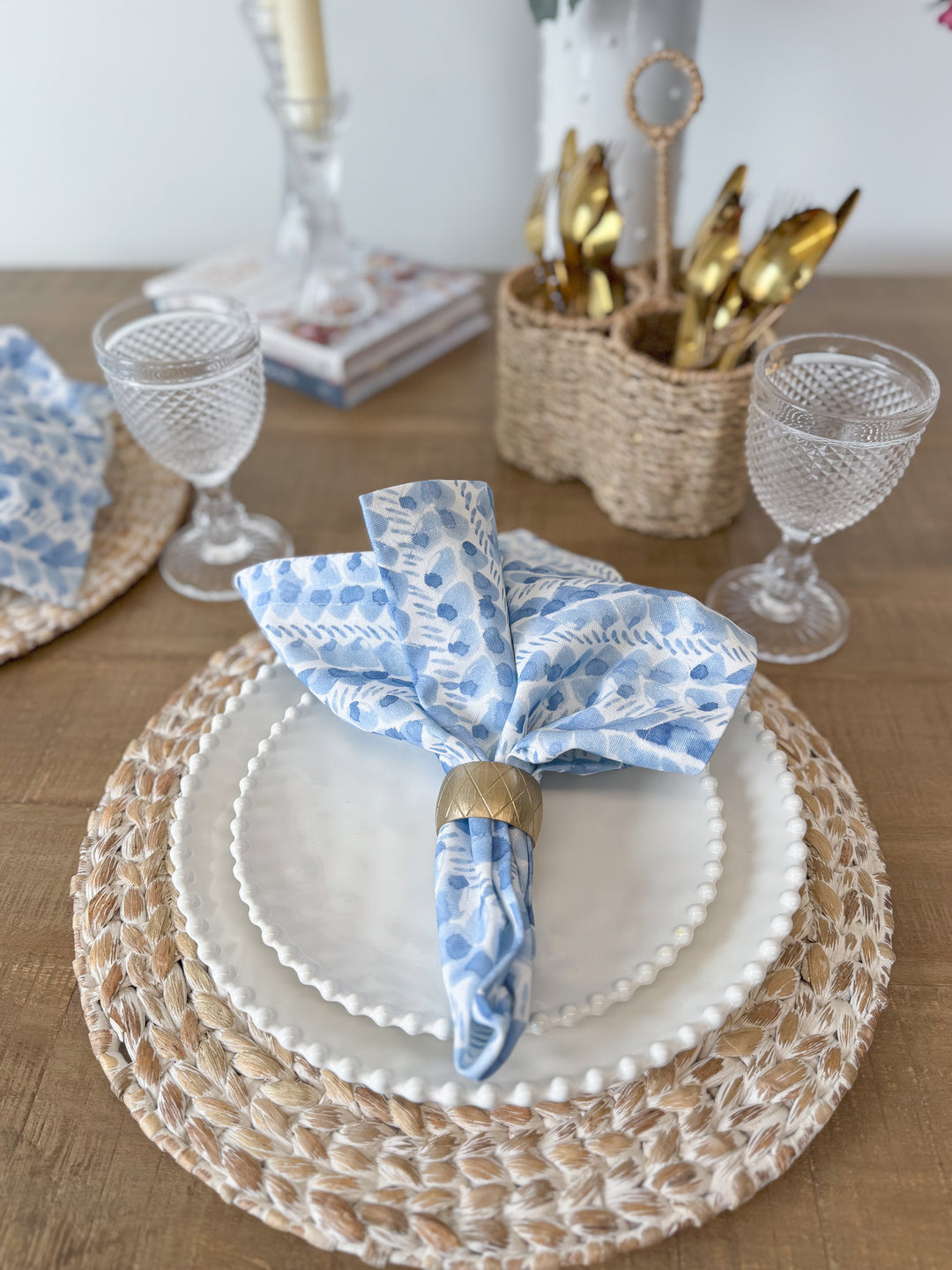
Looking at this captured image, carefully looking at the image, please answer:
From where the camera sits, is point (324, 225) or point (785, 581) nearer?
point (785, 581)

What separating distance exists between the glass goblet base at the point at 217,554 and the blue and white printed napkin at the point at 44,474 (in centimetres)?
5

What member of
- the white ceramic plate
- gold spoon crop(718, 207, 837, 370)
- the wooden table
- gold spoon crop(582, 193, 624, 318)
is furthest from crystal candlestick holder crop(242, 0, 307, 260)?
the white ceramic plate

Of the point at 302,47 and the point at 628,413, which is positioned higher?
the point at 302,47

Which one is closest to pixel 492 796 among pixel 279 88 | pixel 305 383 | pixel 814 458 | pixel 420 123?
pixel 814 458

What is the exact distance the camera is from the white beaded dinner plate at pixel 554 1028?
32cm

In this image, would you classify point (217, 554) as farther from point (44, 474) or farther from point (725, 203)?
point (725, 203)

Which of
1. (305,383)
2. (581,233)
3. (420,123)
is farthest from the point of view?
(420,123)

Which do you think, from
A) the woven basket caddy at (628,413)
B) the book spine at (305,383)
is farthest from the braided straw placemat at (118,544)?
the woven basket caddy at (628,413)

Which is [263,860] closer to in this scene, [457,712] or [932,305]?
[457,712]

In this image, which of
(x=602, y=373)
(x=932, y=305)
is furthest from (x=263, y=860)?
(x=932, y=305)

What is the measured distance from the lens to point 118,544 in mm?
604

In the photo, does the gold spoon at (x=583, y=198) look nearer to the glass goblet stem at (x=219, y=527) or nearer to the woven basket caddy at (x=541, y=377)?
the woven basket caddy at (x=541, y=377)

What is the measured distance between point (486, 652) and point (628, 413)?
0.22 metres

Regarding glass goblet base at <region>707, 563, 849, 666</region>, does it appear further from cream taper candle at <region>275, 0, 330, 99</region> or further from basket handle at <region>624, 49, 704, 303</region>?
cream taper candle at <region>275, 0, 330, 99</region>
